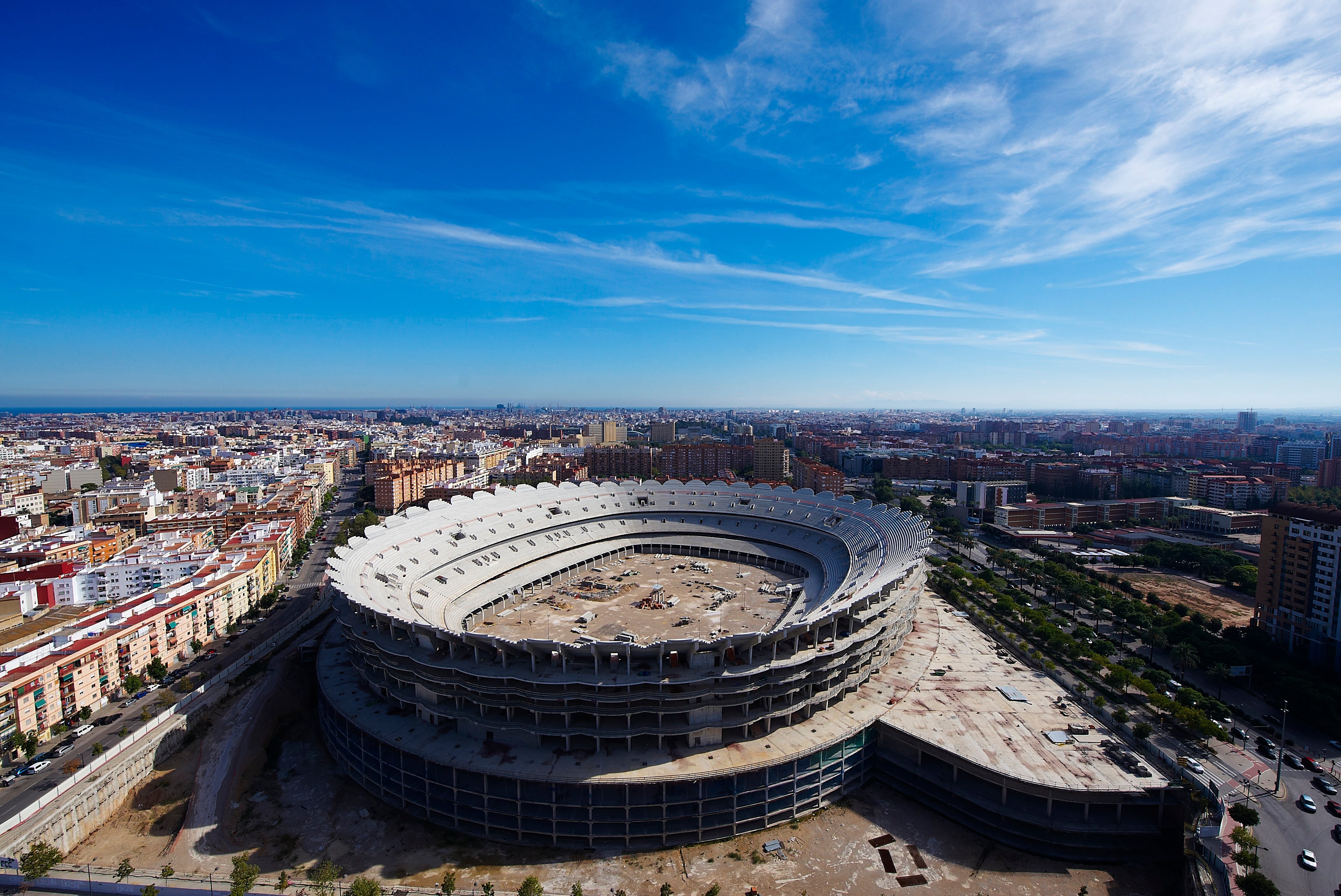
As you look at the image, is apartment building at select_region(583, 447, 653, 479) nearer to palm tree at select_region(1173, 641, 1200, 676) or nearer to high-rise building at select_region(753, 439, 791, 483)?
high-rise building at select_region(753, 439, 791, 483)

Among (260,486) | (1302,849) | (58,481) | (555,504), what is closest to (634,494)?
(555,504)

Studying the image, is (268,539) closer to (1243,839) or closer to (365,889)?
(365,889)

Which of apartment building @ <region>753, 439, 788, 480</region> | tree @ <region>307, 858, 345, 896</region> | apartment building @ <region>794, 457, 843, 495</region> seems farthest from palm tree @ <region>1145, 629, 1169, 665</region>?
apartment building @ <region>753, 439, 788, 480</region>

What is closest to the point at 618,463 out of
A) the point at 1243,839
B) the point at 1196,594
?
the point at 1196,594

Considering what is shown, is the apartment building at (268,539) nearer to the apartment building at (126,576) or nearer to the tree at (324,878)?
the apartment building at (126,576)

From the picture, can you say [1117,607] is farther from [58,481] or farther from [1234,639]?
[58,481]
